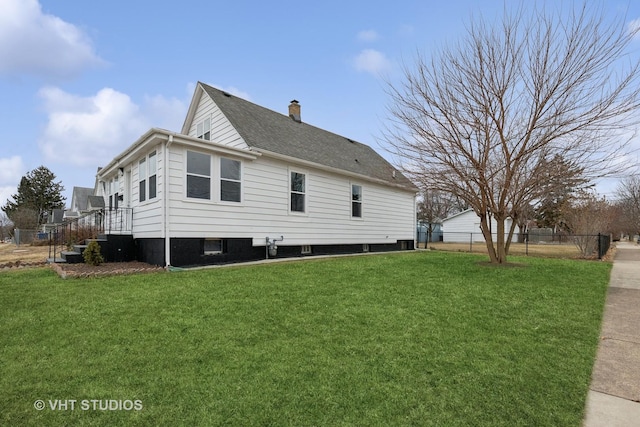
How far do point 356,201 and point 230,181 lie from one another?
585cm

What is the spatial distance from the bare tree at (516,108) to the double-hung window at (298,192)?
133 inches

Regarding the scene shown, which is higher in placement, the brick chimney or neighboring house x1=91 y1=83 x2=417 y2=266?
the brick chimney

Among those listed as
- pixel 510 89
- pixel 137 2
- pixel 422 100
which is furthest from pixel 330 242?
pixel 137 2

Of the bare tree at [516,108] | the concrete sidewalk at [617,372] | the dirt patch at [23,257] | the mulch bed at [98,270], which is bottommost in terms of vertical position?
the concrete sidewalk at [617,372]

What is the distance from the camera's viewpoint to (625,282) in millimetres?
7477

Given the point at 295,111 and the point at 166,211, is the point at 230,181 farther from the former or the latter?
the point at 295,111

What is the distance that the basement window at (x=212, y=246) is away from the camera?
961cm

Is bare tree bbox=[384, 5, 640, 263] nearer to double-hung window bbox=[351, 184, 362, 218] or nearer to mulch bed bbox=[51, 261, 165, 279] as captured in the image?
double-hung window bbox=[351, 184, 362, 218]

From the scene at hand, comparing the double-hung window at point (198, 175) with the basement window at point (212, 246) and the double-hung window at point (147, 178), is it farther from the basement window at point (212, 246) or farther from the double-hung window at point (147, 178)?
the basement window at point (212, 246)

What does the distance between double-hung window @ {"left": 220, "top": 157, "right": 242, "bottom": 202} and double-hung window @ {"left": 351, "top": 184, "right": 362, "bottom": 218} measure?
17.3 ft

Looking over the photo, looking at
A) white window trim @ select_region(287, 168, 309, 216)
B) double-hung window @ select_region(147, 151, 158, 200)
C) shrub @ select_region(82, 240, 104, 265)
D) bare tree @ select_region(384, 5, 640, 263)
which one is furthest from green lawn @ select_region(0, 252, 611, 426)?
white window trim @ select_region(287, 168, 309, 216)

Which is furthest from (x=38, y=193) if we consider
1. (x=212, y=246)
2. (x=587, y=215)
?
(x=587, y=215)

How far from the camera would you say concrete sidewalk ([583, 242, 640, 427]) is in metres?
2.36

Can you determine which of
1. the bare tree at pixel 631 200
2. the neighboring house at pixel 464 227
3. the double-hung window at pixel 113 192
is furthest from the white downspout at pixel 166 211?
the bare tree at pixel 631 200
